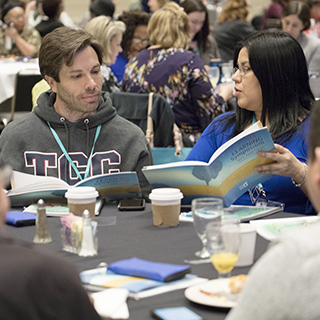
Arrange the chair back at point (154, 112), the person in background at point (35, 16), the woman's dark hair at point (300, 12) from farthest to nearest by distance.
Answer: the person in background at point (35, 16), the woman's dark hair at point (300, 12), the chair back at point (154, 112)

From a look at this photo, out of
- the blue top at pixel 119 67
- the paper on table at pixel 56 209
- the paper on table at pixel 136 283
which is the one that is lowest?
the blue top at pixel 119 67

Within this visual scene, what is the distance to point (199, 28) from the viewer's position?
5941 millimetres

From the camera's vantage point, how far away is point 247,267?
1.31m

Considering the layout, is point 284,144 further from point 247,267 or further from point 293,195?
point 247,267

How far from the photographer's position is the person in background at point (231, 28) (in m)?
6.89

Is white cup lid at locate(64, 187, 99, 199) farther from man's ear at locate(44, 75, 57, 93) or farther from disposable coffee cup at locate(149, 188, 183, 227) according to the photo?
man's ear at locate(44, 75, 57, 93)

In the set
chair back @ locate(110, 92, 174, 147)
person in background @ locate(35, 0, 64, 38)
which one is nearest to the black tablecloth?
chair back @ locate(110, 92, 174, 147)

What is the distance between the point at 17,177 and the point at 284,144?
1.07m

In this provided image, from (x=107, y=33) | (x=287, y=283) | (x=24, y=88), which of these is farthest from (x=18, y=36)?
(x=287, y=283)

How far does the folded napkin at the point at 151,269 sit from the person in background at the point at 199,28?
477 cm

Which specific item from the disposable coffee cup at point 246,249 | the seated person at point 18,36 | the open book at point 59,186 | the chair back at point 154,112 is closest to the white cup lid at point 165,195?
the open book at point 59,186

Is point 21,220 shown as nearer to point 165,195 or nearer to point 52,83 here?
point 165,195

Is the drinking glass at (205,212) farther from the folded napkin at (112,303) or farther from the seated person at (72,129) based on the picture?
the seated person at (72,129)

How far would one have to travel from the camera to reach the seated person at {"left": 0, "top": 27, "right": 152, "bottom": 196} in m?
2.23
